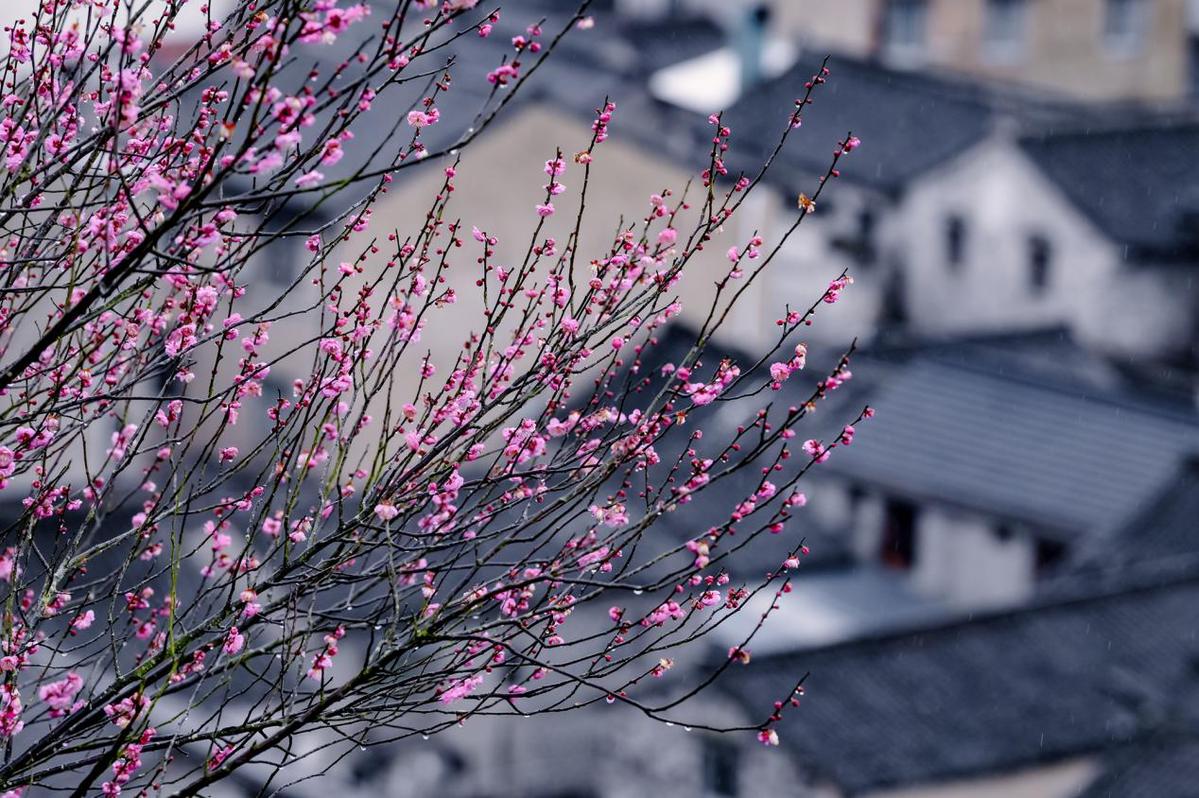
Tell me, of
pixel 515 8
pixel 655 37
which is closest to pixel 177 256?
pixel 655 37

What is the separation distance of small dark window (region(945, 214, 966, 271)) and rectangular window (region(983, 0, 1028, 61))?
14.0 m

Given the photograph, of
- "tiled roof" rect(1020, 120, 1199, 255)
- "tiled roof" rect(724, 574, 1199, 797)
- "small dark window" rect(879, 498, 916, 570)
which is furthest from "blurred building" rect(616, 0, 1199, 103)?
"tiled roof" rect(724, 574, 1199, 797)

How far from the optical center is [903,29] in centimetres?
5481

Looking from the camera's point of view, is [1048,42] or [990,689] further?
[1048,42]

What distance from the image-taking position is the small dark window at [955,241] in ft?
135

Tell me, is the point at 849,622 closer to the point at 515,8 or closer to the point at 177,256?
the point at 177,256

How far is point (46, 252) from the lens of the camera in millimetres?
6676

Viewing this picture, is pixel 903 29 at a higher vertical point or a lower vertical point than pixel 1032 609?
higher

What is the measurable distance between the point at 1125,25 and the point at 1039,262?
1492 cm

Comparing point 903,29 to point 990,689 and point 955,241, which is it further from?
point 990,689

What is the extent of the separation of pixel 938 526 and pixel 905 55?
1027 inches

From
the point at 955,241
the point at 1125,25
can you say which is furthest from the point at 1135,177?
the point at 1125,25

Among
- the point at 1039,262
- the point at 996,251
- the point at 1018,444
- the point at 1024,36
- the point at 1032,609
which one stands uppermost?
the point at 1024,36

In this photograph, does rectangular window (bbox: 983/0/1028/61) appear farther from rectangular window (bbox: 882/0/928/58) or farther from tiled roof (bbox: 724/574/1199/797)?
tiled roof (bbox: 724/574/1199/797)
